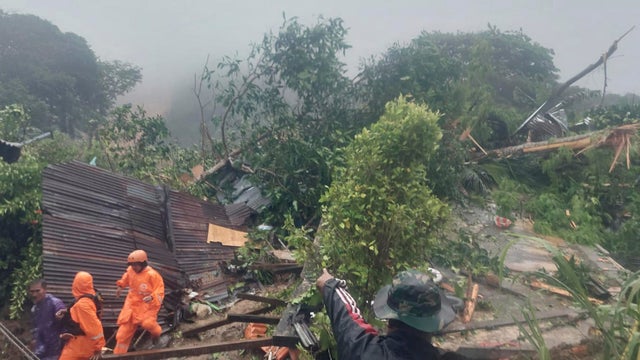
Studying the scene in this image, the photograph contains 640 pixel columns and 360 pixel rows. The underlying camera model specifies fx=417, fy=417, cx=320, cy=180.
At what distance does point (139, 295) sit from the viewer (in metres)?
4.64

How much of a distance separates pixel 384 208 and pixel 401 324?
1.59 meters

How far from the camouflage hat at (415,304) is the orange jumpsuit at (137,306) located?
3388mm

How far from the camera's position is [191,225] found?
687 cm

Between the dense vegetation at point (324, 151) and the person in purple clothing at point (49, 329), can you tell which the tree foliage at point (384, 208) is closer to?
the dense vegetation at point (324, 151)

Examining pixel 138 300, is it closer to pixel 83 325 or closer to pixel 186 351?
pixel 83 325

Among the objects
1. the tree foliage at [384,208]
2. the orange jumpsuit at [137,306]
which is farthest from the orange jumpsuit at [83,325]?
the tree foliage at [384,208]

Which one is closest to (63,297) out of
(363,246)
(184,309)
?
(184,309)

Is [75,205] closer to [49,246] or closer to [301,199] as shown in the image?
[49,246]

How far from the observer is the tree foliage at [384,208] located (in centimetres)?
343

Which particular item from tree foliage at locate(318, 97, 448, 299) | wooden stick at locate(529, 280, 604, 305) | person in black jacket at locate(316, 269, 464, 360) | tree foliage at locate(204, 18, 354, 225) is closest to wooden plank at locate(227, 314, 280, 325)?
tree foliage at locate(318, 97, 448, 299)

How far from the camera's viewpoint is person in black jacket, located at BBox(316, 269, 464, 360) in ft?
6.39

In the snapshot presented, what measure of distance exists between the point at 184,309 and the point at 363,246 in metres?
3.21

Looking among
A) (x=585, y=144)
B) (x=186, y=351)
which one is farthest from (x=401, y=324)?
(x=585, y=144)

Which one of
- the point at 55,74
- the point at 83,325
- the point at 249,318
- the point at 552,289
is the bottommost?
the point at 552,289
